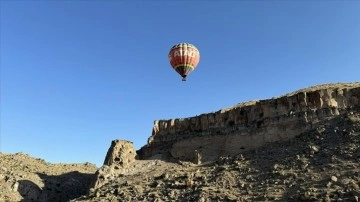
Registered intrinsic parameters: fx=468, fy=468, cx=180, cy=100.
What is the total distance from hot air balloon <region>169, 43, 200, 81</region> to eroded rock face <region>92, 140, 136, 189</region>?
979 centimetres

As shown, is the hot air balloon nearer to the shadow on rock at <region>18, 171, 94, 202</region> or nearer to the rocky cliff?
the rocky cliff

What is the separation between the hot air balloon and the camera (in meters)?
50.9

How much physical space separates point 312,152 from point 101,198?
18.4 meters

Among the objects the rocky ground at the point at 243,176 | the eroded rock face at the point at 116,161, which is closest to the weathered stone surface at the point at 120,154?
the eroded rock face at the point at 116,161

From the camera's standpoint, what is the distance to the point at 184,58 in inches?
2002

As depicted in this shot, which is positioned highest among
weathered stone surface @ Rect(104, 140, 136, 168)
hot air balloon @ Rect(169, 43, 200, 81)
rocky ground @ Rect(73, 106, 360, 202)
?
hot air balloon @ Rect(169, 43, 200, 81)

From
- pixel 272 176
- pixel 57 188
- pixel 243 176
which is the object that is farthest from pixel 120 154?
pixel 272 176

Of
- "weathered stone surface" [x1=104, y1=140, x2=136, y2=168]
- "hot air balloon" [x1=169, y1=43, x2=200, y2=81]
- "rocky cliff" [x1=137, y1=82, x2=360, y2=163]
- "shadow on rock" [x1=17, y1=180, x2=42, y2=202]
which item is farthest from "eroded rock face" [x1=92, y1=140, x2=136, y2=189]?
"hot air balloon" [x1=169, y1=43, x2=200, y2=81]

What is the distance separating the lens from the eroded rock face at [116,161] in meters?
45.7

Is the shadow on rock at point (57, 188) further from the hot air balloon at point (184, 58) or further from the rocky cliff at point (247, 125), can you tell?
the hot air balloon at point (184, 58)

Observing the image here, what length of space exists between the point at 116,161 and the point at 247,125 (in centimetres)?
1397

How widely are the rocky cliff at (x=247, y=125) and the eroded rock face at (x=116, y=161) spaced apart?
3.07m

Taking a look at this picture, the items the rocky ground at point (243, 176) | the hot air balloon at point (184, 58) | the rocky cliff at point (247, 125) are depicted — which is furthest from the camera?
the hot air balloon at point (184, 58)

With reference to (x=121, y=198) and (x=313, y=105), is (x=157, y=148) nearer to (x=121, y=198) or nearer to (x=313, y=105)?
(x=121, y=198)
